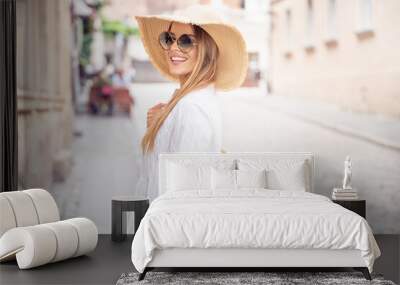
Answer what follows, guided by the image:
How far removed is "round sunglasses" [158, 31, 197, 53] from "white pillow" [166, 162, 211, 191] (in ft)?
4.02

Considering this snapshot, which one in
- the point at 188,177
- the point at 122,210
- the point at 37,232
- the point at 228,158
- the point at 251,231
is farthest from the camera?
the point at 228,158

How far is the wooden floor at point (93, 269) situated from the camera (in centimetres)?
523

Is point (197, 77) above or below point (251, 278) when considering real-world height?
above

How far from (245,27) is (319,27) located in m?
0.76

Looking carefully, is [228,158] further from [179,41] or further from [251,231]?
[251,231]

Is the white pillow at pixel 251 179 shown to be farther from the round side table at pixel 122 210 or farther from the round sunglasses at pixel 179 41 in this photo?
the round sunglasses at pixel 179 41

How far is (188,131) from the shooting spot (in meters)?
7.21

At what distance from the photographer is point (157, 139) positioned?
7.30 m

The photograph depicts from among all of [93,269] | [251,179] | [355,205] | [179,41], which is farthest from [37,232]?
[355,205]

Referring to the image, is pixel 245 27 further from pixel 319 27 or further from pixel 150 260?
pixel 150 260

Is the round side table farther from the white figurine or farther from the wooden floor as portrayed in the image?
the white figurine

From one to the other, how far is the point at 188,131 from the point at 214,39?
0.95 meters

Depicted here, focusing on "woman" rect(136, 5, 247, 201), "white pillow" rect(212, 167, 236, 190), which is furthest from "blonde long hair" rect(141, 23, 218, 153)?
"white pillow" rect(212, 167, 236, 190)

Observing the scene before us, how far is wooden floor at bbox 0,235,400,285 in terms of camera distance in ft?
17.2
